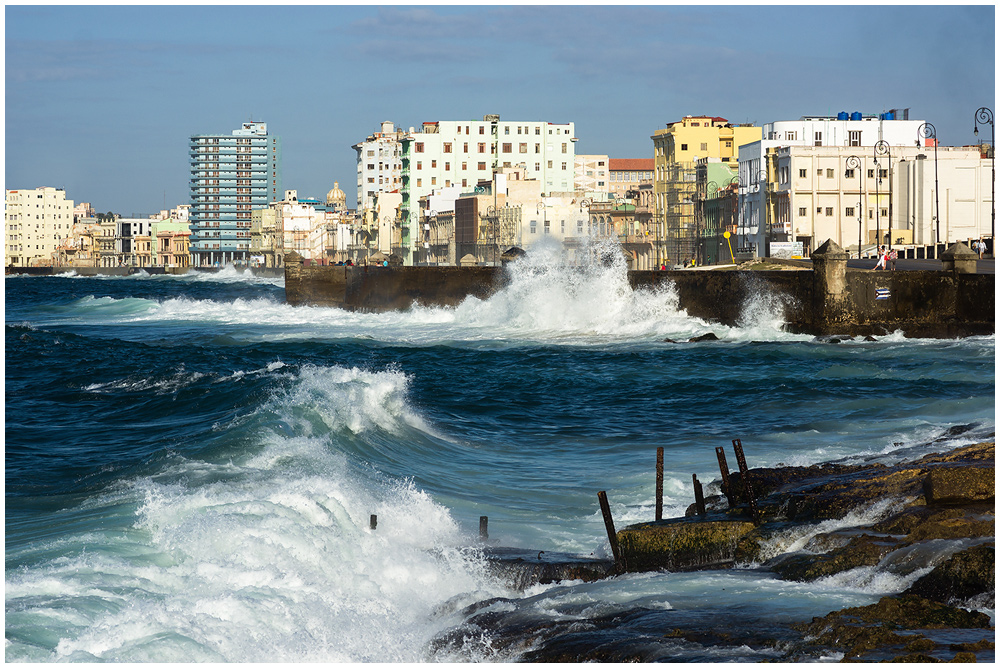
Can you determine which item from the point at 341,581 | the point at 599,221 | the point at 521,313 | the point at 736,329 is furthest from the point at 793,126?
the point at 341,581

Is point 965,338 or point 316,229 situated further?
point 316,229

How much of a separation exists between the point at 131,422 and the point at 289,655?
10645 mm

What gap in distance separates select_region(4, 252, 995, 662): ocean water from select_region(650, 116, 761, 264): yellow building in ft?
184

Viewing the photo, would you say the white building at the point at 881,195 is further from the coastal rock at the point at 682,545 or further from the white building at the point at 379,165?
the white building at the point at 379,165

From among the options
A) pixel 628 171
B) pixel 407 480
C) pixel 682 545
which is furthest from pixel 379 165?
pixel 682 545

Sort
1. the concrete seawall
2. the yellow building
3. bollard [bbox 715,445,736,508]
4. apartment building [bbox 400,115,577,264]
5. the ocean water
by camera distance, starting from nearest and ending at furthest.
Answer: the ocean water, bollard [bbox 715,445,736,508], the concrete seawall, the yellow building, apartment building [bbox 400,115,577,264]

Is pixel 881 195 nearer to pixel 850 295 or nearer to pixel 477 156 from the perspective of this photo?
pixel 850 295

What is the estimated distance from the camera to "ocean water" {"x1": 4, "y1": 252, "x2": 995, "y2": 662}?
7.62 m

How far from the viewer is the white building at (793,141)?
70625mm

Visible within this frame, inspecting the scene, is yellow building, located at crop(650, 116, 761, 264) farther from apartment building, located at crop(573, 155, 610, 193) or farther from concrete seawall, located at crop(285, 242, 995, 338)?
apartment building, located at crop(573, 155, 610, 193)

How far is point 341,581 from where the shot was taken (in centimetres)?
931

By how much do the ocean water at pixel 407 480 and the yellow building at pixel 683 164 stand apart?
56.1 metres

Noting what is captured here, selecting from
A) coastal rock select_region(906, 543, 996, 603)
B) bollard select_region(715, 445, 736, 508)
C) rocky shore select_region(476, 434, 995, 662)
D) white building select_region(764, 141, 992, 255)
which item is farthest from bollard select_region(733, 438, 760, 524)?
white building select_region(764, 141, 992, 255)

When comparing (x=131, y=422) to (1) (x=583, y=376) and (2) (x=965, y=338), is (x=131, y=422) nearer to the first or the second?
(1) (x=583, y=376)
